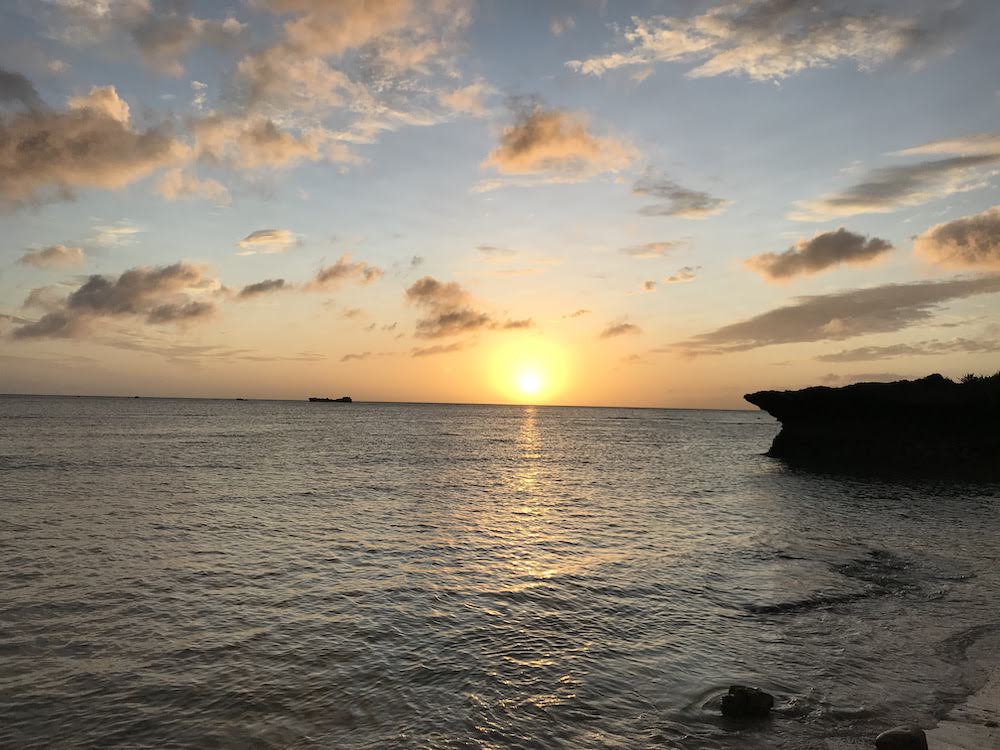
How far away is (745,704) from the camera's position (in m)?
12.1

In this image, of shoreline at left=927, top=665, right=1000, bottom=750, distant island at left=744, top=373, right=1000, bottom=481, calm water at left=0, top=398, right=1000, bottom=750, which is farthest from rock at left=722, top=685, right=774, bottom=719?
distant island at left=744, top=373, right=1000, bottom=481

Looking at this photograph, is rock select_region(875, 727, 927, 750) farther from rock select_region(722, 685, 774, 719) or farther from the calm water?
rock select_region(722, 685, 774, 719)

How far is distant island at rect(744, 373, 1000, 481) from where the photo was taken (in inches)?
2376

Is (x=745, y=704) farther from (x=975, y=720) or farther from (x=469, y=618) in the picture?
(x=469, y=618)

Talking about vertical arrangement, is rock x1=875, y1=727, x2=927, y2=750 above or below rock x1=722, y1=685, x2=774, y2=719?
above

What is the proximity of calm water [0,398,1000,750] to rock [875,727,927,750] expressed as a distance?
84 cm

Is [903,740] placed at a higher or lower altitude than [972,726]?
higher

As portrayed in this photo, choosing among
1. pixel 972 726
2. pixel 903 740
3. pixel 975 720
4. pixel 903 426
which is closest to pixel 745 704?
pixel 903 740

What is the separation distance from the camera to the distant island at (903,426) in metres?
60.3

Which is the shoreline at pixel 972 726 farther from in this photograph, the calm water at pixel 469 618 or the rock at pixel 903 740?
the rock at pixel 903 740

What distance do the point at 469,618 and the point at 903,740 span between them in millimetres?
11217

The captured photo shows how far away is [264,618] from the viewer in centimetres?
1750

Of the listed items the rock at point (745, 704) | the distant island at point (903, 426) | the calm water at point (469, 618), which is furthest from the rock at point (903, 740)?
the distant island at point (903, 426)

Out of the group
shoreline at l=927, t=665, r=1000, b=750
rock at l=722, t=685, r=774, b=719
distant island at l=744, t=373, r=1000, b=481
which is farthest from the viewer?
distant island at l=744, t=373, r=1000, b=481
